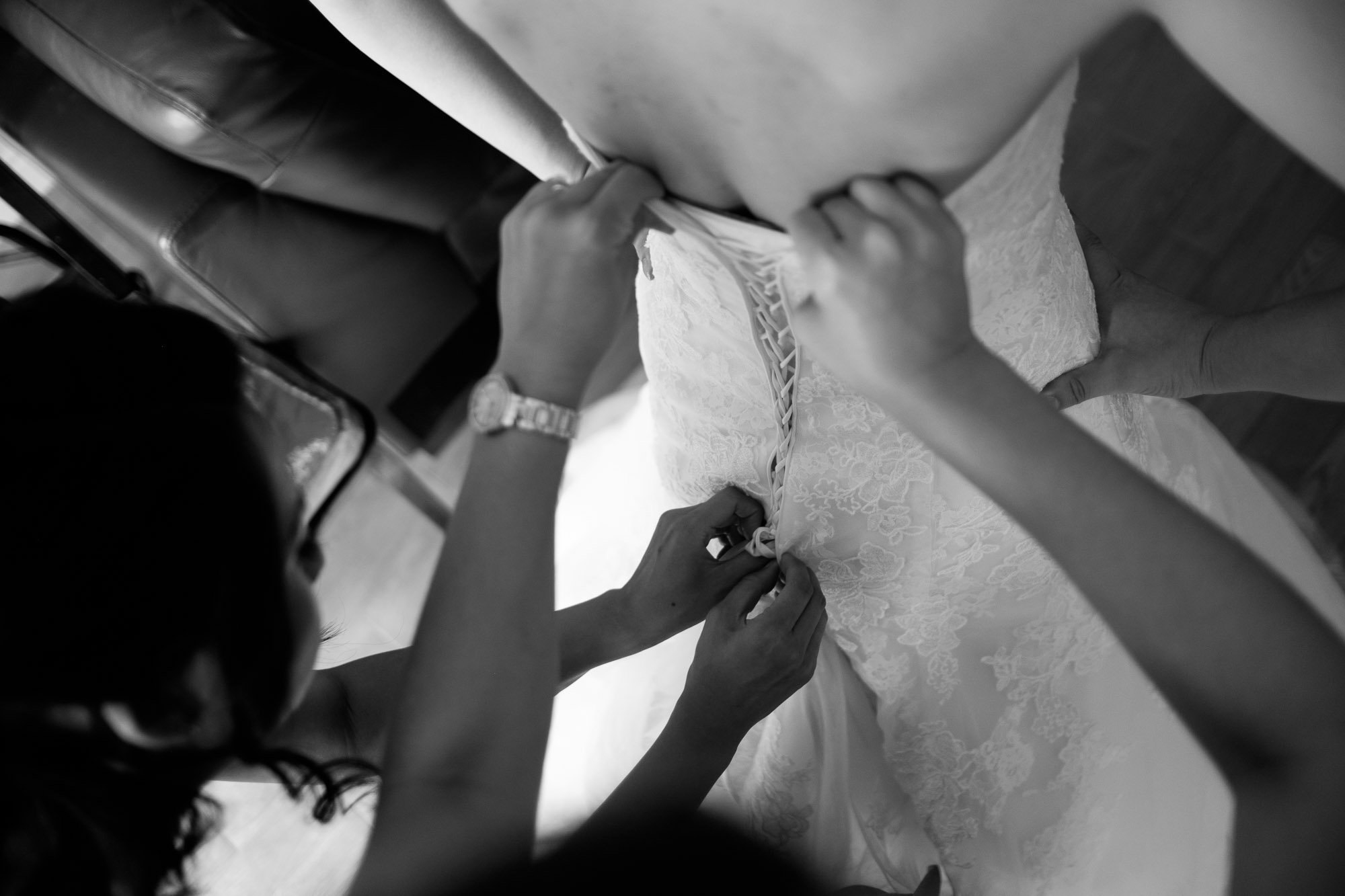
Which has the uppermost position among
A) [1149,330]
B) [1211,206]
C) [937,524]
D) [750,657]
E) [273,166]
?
[1211,206]

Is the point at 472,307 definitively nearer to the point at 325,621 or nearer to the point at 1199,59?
the point at 325,621

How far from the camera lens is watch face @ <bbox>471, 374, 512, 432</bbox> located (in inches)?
22.6

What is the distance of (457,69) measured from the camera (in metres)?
0.82

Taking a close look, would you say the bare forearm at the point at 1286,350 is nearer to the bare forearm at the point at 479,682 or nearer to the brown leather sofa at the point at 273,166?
the bare forearm at the point at 479,682

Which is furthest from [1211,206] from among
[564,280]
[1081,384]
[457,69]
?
[564,280]

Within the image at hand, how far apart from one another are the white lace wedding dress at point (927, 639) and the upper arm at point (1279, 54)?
0.46 feet

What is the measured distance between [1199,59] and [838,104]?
0.22m

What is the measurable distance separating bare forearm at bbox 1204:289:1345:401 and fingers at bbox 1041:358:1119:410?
14 centimetres

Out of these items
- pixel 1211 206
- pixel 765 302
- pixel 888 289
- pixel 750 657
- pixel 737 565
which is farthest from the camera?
pixel 1211 206

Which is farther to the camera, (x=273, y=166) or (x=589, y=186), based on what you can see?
(x=273, y=166)

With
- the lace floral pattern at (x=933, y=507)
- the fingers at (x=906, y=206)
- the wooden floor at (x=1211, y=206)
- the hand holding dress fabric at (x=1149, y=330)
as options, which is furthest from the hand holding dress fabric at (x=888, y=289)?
the wooden floor at (x=1211, y=206)

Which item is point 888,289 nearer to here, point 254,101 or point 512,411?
point 512,411

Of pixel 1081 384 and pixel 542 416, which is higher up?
pixel 1081 384

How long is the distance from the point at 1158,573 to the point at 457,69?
685 mm
